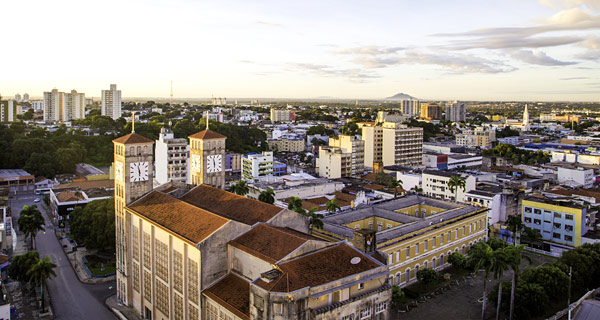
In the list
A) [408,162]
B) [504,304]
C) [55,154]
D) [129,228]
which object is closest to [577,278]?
[504,304]

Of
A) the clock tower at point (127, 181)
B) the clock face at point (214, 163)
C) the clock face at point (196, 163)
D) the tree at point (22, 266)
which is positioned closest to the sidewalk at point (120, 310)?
the clock tower at point (127, 181)

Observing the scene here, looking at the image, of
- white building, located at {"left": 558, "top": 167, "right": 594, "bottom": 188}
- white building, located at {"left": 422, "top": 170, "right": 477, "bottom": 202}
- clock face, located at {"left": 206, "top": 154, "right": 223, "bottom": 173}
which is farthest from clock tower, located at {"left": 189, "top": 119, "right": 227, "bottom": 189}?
white building, located at {"left": 558, "top": 167, "right": 594, "bottom": 188}

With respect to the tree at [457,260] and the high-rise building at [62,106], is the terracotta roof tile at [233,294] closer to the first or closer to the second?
the tree at [457,260]

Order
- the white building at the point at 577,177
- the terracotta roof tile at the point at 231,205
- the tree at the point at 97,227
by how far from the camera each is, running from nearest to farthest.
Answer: the terracotta roof tile at the point at 231,205 → the tree at the point at 97,227 → the white building at the point at 577,177

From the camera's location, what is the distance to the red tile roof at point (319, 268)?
19359 mm

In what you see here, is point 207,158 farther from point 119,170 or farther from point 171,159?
point 171,159

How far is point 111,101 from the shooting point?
17925 centimetres

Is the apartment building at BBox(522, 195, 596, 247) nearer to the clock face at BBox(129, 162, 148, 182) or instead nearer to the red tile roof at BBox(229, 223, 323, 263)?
the red tile roof at BBox(229, 223, 323, 263)

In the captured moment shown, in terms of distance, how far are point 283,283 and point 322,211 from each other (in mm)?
29541

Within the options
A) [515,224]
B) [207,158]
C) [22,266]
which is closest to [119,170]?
[207,158]

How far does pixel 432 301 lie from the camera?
3272 centimetres

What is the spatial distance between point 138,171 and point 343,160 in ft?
160

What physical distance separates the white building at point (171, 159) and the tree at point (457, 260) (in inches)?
1534

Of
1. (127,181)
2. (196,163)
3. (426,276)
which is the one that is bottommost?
(426,276)
